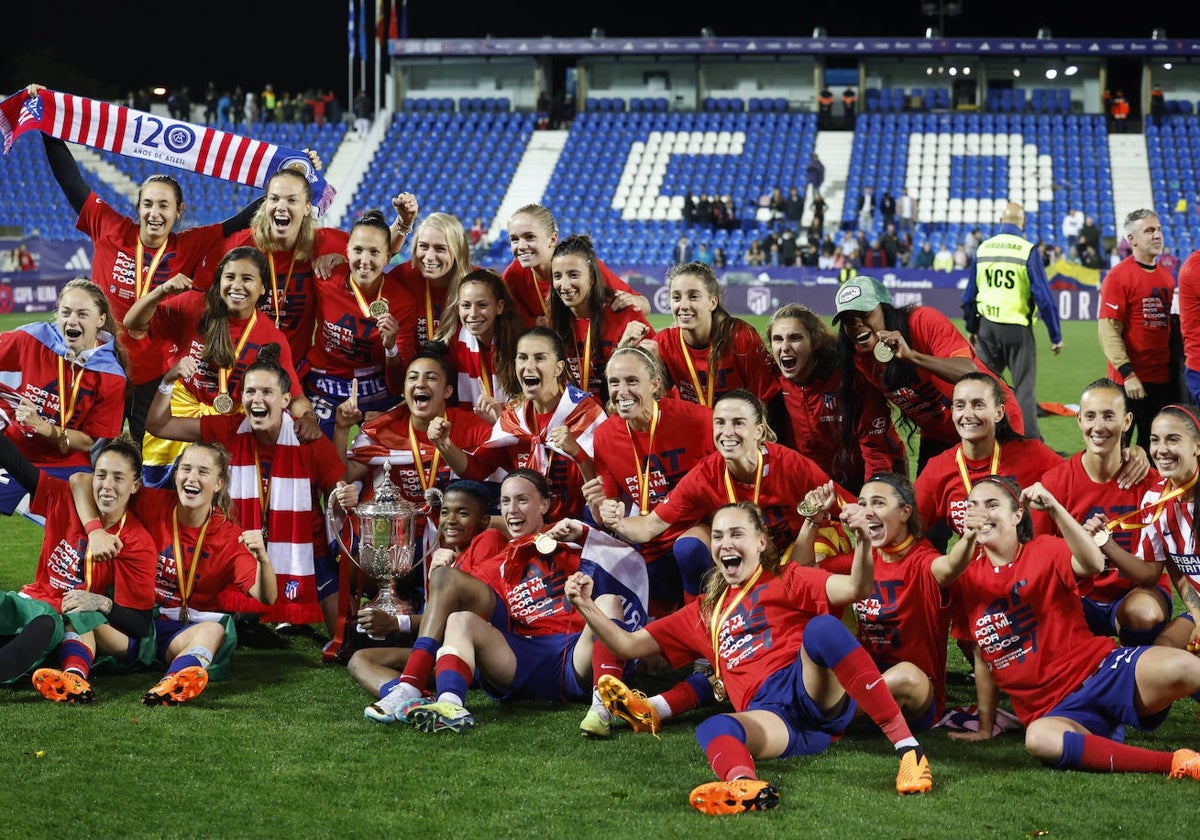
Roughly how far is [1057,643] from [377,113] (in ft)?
111

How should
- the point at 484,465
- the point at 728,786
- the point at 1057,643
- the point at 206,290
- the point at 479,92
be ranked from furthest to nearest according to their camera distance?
the point at 479,92 < the point at 206,290 < the point at 484,465 < the point at 1057,643 < the point at 728,786

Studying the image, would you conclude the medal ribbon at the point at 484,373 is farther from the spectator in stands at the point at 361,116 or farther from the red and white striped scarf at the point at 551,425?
the spectator in stands at the point at 361,116

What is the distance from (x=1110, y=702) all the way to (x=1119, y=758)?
0.62ft

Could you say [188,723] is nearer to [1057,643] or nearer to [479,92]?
[1057,643]

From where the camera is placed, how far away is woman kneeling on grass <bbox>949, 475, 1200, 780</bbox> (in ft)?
13.8

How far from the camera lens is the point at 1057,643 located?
445cm

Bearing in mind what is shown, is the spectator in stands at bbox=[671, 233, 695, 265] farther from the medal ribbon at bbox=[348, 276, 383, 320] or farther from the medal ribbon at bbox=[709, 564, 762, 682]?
the medal ribbon at bbox=[709, 564, 762, 682]

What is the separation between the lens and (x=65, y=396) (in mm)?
5934

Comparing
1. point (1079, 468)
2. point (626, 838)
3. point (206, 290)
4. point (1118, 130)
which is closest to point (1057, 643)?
point (1079, 468)

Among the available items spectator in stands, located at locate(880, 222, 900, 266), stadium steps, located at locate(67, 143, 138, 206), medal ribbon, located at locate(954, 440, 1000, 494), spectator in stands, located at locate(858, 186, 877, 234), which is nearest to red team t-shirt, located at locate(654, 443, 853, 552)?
medal ribbon, located at locate(954, 440, 1000, 494)

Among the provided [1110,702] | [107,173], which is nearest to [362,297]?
[1110,702]

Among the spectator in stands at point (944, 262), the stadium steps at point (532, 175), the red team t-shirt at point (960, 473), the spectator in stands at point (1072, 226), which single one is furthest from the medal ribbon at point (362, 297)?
the stadium steps at point (532, 175)

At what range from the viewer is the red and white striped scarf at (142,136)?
283 inches

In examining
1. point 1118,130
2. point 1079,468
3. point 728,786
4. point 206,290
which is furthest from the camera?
point 1118,130
